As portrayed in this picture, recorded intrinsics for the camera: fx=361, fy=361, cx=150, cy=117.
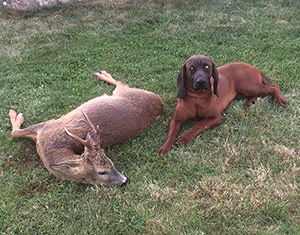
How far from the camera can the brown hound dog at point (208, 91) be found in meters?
5.05

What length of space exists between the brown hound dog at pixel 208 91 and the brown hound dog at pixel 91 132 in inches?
21.5

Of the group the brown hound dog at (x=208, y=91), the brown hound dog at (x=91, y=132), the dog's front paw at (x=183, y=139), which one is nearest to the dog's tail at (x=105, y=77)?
the brown hound dog at (x=91, y=132)

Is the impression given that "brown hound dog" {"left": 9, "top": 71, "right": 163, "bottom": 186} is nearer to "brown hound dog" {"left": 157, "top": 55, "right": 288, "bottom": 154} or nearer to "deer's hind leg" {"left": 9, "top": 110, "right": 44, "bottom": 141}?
"deer's hind leg" {"left": 9, "top": 110, "right": 44, "bottom": 141}

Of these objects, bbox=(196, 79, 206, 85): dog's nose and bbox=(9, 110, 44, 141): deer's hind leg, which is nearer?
bbox=(196, 79, 206, 85): dog's nose

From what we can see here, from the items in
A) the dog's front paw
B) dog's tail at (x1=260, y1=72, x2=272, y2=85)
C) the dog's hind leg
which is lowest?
the dog's front paw

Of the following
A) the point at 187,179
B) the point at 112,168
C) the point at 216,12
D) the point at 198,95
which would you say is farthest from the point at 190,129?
the point at 216,12

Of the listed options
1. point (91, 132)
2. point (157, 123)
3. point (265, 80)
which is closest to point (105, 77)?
point (157, 123)

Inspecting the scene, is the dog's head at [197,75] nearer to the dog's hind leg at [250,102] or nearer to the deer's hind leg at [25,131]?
the dog's hind leg at [250,102]

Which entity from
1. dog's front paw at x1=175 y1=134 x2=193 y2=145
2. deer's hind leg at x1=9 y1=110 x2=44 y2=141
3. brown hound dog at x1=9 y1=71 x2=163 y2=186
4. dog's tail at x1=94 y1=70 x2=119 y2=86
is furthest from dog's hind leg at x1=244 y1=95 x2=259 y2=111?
deer's hind leg at x1=9 y1=110 x2=44 y2=141

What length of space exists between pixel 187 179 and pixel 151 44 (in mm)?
4355

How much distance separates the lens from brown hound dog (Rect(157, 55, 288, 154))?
16.6 feet

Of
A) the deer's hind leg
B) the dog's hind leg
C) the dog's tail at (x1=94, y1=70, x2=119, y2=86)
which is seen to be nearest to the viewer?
the deer's hind leg

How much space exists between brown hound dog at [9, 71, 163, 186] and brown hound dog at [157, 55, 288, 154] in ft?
1.80

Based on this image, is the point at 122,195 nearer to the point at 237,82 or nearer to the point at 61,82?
the point at 237,82
